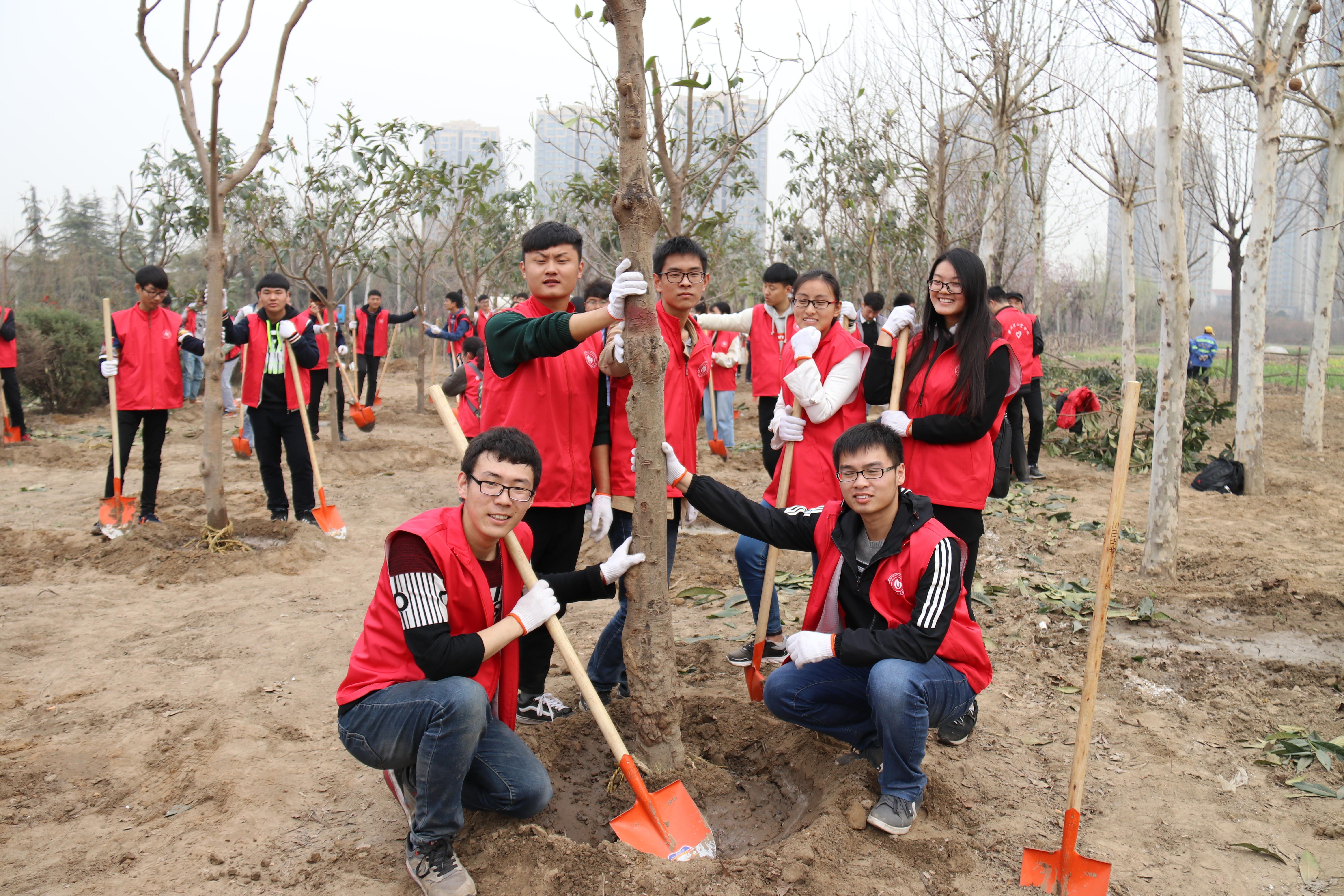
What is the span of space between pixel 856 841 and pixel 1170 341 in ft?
13.0

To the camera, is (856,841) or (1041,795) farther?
(1041,795)

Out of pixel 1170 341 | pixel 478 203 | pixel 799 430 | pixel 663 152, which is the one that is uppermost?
pixel 478 203

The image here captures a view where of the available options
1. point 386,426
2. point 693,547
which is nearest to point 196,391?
point 386,426

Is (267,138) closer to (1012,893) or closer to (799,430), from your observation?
(799,430)

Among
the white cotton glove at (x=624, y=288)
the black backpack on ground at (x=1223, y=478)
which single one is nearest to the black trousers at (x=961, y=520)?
the white cotton glove at (x=624, y=288)

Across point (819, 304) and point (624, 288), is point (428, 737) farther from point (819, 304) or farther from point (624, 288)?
point (819, 304)

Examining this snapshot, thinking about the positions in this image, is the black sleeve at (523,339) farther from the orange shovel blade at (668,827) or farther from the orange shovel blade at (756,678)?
the orange shovel blade at (756,678)

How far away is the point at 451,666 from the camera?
229 centimetres

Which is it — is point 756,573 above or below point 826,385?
below

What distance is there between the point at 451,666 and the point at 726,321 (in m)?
3.11

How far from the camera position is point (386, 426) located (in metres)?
12.4

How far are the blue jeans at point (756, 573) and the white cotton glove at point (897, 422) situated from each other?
0.64m

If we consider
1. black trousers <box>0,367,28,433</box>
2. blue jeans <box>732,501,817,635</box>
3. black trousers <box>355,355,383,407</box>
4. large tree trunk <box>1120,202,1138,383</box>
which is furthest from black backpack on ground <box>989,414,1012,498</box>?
black trousers <box>0,367,28,433</box>

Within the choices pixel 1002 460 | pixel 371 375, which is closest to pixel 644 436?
pixel 1002 460
